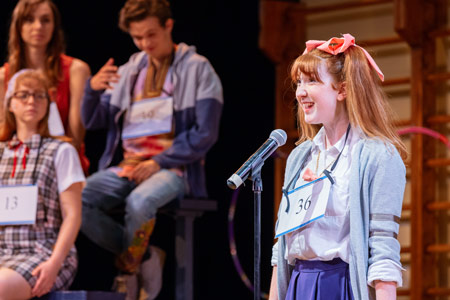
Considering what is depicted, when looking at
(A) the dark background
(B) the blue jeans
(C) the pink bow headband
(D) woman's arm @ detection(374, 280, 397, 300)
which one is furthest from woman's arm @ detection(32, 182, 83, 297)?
(D) woman's arm @ detection(374, 280, 397, 300)

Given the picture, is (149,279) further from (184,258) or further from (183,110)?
(183,110)

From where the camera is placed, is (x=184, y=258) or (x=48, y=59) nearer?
(x=184, y=258)

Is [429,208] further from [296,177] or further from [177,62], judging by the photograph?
[296,177]

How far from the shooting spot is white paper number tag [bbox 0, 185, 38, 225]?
264 centimetres

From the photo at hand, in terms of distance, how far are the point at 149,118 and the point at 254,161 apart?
1696 mm

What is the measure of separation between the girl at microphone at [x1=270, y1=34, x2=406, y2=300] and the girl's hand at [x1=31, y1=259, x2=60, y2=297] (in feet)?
3.66

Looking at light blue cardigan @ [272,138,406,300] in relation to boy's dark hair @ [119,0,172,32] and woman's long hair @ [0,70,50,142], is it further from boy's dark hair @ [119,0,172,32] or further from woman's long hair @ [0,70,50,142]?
boy's dark hair @ [119,0,172,32]

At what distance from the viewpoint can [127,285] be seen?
2.91m

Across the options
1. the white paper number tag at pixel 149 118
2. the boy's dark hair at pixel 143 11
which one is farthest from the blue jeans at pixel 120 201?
the boy's dark hair at pixel 143 11

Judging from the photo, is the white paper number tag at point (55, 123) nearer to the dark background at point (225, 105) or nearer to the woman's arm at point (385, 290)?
the dark background at point (225, 105)

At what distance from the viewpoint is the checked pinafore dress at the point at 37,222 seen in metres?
2.60

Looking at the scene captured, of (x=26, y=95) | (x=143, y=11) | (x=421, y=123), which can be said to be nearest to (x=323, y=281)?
(x=26, y=95)

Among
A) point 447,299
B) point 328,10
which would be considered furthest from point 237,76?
point 447,299

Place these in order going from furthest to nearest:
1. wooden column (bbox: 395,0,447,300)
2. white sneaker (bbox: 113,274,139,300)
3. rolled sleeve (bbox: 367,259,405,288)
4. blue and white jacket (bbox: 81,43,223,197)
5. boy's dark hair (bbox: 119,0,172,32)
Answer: wooden column (bbox: 395,0,447,300) → boy's dark hair (bbox: 119,0,172,32) → blue and white jacket (bbox: 81,43,223,197) → white sneaker (bbox: 113,274,139,300) → rolled sleeve (bbox: 367,259,405,288)
